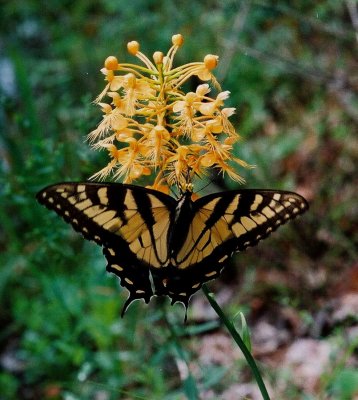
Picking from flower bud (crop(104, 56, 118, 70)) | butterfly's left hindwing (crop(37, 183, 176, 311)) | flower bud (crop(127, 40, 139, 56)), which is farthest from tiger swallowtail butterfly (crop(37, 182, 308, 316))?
flower bud (crop(127, 40, 139, 56))

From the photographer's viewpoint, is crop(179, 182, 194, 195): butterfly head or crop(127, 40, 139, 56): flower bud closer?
crop(179, 182, 194, 195): butterfly head

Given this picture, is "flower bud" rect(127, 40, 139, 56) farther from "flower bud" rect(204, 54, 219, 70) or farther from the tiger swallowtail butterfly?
the tiger swallowtail butterfly

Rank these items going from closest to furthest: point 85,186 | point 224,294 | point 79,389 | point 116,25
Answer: point 85,186 → point 79,389 → point 224,294 → point 116,25

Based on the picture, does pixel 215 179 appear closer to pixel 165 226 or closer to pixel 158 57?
pixel 165 226

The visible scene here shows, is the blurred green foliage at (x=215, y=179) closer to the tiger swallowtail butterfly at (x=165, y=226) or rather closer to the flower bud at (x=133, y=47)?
the tiger swallowtail butterfly at (x=165, y=226)

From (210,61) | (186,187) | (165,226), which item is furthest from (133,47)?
(165,226)

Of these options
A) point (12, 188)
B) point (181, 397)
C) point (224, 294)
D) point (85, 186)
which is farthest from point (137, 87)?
point (224, 294)

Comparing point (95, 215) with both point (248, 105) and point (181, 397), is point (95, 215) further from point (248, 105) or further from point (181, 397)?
point (248, 105)
